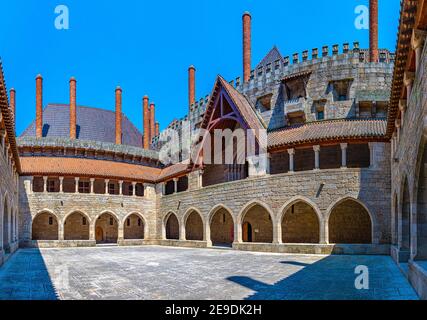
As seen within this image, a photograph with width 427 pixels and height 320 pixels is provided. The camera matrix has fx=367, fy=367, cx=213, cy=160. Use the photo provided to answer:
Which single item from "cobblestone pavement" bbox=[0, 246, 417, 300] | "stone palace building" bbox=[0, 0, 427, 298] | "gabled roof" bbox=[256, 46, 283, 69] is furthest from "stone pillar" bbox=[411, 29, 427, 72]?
"gabled roof" bbox=[256, 46, 283, 69]

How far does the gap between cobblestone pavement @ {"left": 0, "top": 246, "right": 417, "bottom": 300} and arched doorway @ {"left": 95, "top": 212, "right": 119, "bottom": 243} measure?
16.5 metres

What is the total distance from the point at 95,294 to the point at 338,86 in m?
20.8

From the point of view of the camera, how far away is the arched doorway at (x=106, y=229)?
3168cm

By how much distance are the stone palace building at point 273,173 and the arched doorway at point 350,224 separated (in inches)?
2.3

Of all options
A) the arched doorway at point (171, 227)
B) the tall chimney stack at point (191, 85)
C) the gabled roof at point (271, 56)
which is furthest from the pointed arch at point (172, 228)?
the gabled roof at point (271, 56)

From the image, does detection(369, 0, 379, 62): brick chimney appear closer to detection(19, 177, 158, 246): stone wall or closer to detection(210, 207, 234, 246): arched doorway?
detection(210, 207, 234, 246): arched doorway

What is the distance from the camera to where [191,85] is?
126 feet

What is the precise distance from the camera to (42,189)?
29.0 metres

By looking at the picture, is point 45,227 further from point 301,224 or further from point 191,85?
point 301,224

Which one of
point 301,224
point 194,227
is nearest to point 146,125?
point 194,227

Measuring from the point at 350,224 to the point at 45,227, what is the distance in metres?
22.6

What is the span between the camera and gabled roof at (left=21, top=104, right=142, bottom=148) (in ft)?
125
